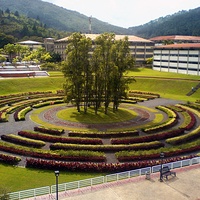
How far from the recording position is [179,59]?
9188cm

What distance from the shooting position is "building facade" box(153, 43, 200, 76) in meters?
85.5

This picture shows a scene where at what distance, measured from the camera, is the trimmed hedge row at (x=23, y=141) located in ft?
106

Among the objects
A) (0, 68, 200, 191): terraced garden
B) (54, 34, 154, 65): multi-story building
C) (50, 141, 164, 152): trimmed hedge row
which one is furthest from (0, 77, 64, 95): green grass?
(54, 34, 154, 65): multi-story building

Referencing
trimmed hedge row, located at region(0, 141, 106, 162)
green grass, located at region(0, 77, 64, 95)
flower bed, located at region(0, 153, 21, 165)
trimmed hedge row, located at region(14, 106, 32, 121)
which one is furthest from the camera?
green grass, located at region(0, 77, 64, 95)

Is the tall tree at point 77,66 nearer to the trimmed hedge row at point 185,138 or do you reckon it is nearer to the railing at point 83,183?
the trimmed hedge row at point 185,138

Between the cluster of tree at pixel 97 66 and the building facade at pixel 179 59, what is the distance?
146ft

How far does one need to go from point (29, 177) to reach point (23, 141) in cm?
903

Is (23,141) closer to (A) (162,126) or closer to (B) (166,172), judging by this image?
(B) (166,172)

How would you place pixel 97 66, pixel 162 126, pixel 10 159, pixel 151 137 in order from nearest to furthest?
pixel 10 159
pixel 151 137
pixel 162 126
pixel 97 66

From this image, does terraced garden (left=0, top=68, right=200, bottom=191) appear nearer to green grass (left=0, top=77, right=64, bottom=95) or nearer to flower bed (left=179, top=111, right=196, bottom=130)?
flower bed (left=179, top=111, right=196, bottom=130)

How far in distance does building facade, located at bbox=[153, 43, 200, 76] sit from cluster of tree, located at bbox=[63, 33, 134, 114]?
44.4 meters

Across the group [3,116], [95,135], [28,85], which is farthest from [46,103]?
[95,135]

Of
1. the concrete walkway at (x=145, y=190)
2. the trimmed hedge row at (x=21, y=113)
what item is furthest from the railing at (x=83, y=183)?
the trimmed hedge row at (x=21, y=113)

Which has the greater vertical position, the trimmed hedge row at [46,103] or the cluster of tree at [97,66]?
the cluster of tree at [97,66]
